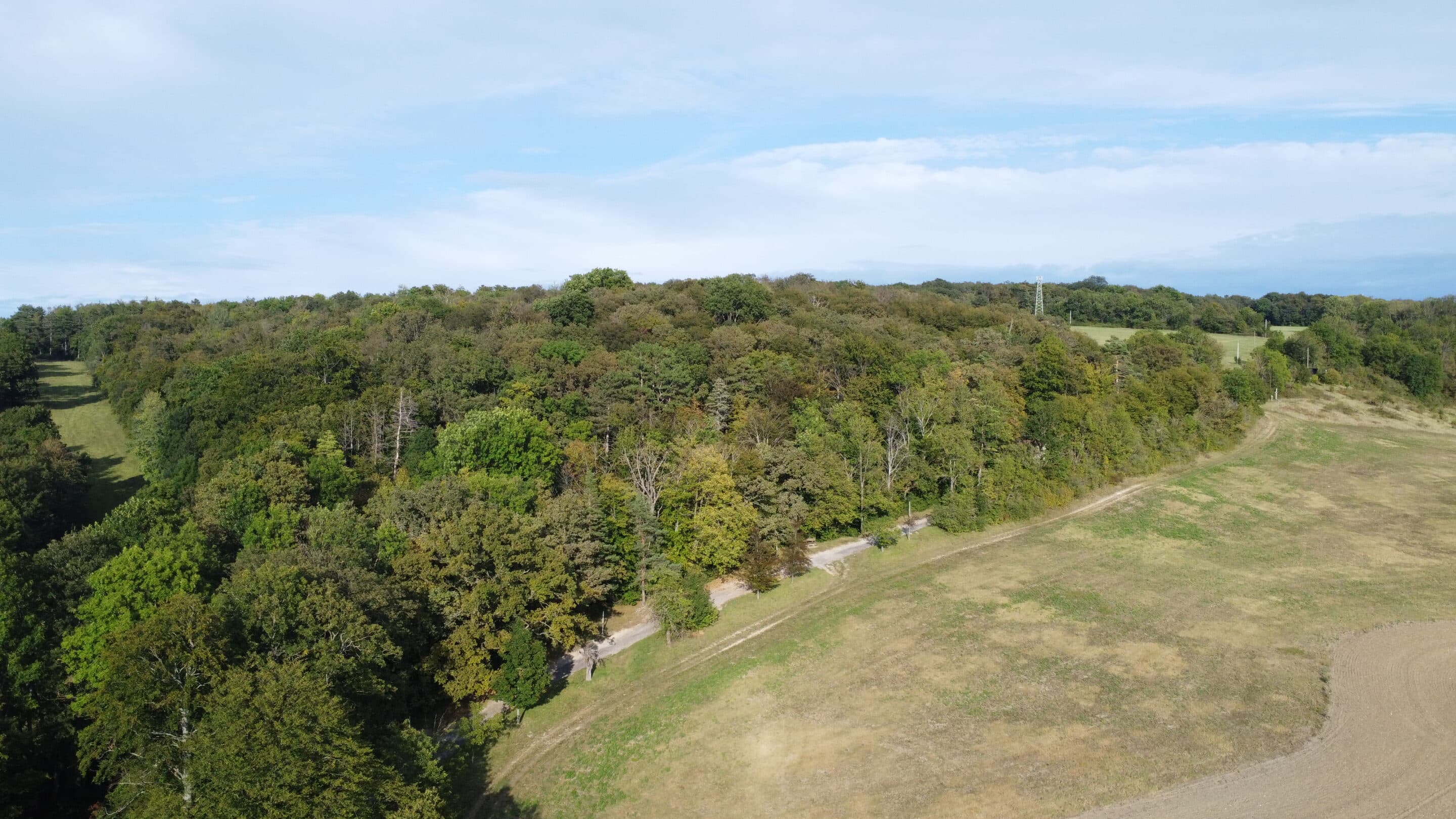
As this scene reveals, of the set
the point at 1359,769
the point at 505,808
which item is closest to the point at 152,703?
the point at 505,808

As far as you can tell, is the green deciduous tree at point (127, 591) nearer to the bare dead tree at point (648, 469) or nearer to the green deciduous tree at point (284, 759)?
the green deciduous tree at point (284, 759)

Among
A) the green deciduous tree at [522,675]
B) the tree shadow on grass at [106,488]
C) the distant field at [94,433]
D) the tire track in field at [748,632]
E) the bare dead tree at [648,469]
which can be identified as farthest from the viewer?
the distant field at [94,433]

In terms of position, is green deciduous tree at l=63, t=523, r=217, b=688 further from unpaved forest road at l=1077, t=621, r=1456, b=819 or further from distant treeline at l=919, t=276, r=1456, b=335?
distant treeline at l=919, t=276, r=1456, b=335

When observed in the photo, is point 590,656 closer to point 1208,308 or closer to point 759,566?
point 759,566

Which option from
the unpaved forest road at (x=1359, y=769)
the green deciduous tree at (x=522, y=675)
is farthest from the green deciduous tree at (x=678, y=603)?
the unpaved forest road at (x=1359, y=769)

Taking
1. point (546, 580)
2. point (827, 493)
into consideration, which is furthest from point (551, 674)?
point (827, 493)

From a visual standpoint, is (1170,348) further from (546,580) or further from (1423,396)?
(546,580)
